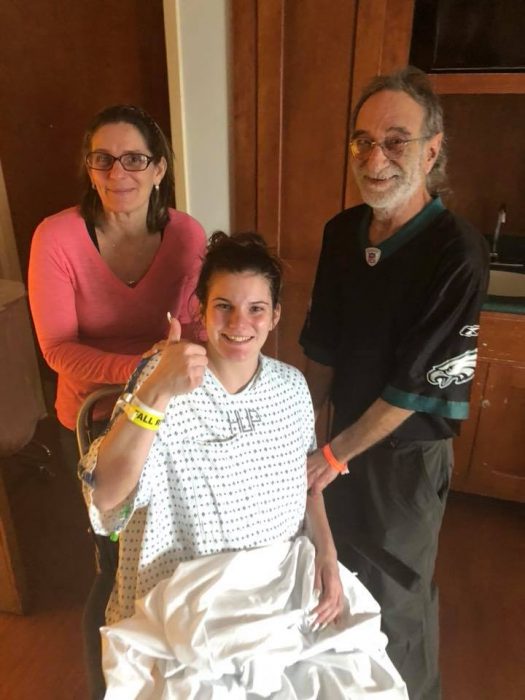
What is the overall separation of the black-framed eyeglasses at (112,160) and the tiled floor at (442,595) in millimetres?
1459

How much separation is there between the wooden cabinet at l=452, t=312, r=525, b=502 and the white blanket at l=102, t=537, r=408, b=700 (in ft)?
4.01

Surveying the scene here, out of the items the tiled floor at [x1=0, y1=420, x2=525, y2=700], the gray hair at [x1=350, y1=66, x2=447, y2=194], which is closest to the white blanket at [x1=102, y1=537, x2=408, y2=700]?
the tiled floor at [x1=0, y1=420, x2=525, y2=700]

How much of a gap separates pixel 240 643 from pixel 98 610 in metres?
0.39

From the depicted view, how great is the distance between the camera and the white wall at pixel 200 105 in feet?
6.27

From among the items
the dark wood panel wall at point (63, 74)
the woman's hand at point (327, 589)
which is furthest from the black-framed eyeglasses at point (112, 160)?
the dark wood panel wall at point (63, 74)

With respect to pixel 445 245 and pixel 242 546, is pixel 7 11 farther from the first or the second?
pixel 242 546

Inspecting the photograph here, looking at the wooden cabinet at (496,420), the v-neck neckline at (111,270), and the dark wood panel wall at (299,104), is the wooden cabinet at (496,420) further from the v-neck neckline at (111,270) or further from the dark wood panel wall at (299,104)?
the v-neck neckline at (111,270)

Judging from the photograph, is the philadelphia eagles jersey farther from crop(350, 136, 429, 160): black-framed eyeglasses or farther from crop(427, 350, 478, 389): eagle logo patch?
crop(350, 136, 429, 160): black-framed eyeglasses

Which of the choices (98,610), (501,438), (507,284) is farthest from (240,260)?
(501,438)

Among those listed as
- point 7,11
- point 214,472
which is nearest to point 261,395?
point 214,472

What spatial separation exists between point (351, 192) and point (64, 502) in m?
1.71

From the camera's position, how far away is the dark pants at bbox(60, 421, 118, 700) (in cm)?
112

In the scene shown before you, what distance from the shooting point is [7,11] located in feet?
7.15

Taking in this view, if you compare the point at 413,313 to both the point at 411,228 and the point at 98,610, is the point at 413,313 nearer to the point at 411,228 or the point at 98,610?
the point at 411,228
